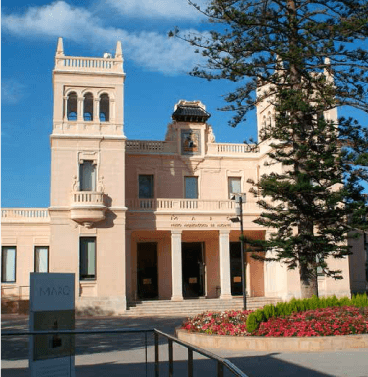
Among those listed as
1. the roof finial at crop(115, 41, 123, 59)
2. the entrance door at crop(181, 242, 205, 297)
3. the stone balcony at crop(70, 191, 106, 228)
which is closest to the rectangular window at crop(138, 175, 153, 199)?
the entrance door at crop(181, 242, 205, 297)

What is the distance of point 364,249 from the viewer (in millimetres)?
38781

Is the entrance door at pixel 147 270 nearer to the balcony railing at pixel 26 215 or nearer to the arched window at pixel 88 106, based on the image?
the balcony railing at pixel 26 215

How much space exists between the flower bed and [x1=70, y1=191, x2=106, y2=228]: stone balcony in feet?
49.6

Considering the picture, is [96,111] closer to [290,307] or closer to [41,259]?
[41,259]

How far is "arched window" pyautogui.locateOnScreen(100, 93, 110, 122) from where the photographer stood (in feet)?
107

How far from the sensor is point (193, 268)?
35.4 metres

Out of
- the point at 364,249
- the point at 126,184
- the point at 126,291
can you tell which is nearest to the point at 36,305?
the point at 126,291

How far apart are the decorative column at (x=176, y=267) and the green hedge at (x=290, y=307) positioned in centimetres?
1538

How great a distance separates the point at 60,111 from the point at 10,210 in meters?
8.74

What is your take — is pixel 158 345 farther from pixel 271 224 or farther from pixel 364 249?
pixel 364 249

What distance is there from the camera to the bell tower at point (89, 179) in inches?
1180

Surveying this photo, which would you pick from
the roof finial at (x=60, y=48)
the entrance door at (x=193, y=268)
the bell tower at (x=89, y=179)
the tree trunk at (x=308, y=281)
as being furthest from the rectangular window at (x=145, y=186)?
the tree trunk at (x=308, y=281)

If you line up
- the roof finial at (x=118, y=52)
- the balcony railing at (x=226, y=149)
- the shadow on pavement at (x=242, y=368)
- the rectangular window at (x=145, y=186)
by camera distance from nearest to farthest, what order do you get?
the shadow on pavement at (x=242, y=368) < the roof finial at (x=118, y=52) < the rectangular window at (x=145, y=186) < the balcony railing at (x=226, y=149)

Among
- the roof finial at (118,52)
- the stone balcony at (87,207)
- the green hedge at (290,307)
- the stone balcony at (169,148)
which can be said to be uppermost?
the roof finial at (118,52)
